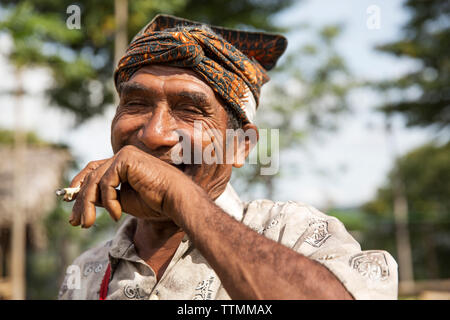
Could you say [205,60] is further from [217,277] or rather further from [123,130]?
[217,277]

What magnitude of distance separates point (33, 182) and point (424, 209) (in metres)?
22.3

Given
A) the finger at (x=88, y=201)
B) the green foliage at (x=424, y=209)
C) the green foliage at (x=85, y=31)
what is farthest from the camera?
the green foliage at (x=424, y=209)

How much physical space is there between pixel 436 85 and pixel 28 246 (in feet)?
51.5

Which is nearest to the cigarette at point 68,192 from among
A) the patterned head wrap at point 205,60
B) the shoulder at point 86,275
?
the patterned head wrap at point 205,60

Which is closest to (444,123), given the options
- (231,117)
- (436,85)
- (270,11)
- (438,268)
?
(436,85)

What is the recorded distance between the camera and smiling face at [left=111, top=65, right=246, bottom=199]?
183 cm

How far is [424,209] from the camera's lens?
83.9ft

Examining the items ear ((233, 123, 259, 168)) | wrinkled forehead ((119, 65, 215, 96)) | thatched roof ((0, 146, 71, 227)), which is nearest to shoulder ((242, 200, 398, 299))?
ear ((233, 123, 259, 168))

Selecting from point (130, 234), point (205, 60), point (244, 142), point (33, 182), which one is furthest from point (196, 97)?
point (33, 182)

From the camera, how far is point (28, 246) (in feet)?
51.7

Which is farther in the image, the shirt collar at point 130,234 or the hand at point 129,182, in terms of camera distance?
the shirt collar at point 130,234

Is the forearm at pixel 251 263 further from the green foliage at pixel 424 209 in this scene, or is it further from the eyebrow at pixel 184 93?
the green foliage at pixel 424 209

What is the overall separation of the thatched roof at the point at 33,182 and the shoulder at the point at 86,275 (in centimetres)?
1000

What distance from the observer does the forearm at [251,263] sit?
1.27 meters
